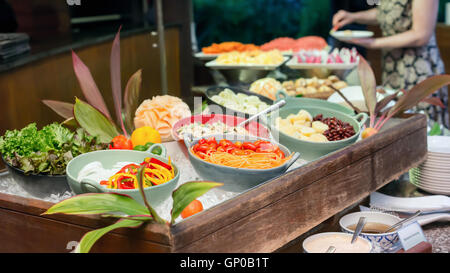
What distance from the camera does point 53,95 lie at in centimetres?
353

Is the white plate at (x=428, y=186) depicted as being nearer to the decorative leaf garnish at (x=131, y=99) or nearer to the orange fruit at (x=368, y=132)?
the orange fruit at (x=368, y=132)

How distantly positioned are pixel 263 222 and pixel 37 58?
2.64m

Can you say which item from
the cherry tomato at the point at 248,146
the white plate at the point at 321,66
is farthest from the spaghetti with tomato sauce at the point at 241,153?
the white plate at the point at 321,66

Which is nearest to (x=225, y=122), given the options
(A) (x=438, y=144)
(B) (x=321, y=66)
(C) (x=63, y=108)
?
(C) (x=63, y=108)

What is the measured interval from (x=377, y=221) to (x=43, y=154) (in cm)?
92

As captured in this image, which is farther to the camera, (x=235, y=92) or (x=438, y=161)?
(x=235, y=92)

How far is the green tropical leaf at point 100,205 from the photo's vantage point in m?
0.96

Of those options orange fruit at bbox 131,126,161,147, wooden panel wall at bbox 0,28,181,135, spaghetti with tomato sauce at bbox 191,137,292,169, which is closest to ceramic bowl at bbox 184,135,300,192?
spaghetti with tomato sauce at bbox 191,137,292,169

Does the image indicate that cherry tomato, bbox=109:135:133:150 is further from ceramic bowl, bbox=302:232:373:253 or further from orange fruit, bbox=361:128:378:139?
orange fruit, bbox=361:128:378:139

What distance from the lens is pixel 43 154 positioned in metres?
1.22

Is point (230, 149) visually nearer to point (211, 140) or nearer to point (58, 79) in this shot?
point (211, 140)

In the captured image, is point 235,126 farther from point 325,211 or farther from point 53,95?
point 53,95

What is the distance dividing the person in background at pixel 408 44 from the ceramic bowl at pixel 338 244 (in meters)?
2.17

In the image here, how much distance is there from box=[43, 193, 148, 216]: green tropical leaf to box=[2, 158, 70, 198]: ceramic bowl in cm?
25
